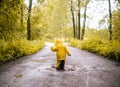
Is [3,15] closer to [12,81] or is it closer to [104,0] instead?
[12,81]

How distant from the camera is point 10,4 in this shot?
16047 millimetres

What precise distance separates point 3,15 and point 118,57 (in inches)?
344

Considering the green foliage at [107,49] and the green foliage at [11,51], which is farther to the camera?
the green foliage at [107,49]

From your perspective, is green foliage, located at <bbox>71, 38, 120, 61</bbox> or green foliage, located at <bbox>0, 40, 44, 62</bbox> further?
green foliage, located at <bbox>71, 38, 120, 61</bbox>

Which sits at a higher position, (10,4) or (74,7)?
(74,7)

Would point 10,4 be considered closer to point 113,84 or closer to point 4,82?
point 4,82

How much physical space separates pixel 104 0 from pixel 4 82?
26110 mm

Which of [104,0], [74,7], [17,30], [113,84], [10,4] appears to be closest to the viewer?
[113,84]

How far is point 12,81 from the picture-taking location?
32.2 feet

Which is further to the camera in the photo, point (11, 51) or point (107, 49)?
point (107, 49)

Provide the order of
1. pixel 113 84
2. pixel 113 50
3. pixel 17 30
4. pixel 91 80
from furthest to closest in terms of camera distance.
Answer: pixel 113 50 → pixel 17 30 → pixel 91 80 → pixel 113 84

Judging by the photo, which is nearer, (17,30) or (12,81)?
(12,81)

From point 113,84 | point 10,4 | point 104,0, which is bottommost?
point 113,84

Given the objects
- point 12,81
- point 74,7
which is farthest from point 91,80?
point 74,7
